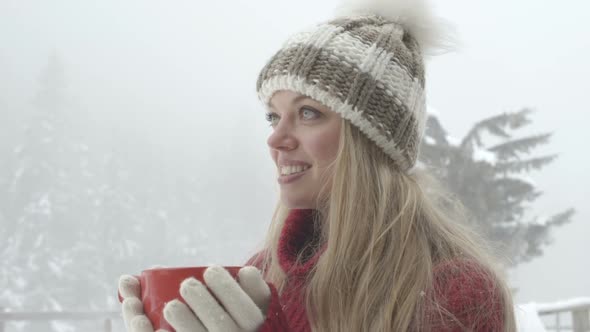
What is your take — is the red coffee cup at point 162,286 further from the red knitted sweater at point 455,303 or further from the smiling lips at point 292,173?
the smiling lips at point 292,173

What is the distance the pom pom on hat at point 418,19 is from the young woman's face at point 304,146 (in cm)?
36

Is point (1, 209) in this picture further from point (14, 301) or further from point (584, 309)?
point (584, 309)

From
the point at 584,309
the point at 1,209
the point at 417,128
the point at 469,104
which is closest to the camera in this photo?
the point at 417,128

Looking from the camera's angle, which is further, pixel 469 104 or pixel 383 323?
pixel 469 104

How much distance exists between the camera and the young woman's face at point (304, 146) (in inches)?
41.2

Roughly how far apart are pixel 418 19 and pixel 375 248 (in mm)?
618

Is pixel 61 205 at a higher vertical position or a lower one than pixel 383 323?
lower

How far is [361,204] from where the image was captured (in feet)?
3.36

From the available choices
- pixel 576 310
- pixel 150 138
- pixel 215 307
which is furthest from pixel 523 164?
pixel 150 138

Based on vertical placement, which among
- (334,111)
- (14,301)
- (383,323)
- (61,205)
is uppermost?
(334,111)

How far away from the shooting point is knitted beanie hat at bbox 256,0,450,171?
105 centimetres

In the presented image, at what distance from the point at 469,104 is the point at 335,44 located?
55.8m

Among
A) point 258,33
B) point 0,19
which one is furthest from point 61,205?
point 258,33

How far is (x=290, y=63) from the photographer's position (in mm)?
1101
